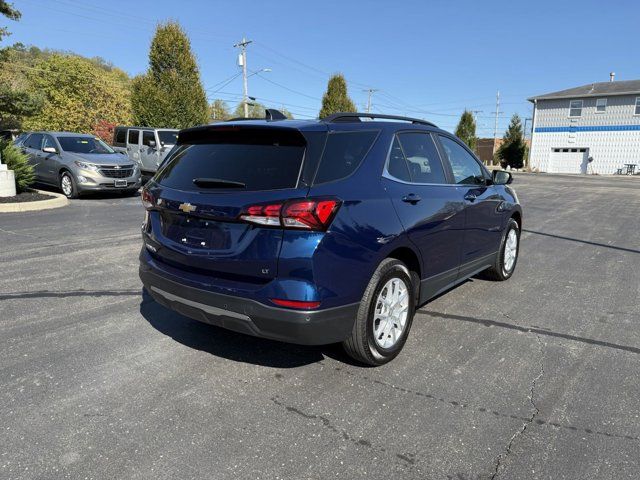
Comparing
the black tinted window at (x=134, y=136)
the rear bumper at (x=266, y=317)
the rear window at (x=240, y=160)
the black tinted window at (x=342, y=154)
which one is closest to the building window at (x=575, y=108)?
the black tinted window at (x=134, y=136)

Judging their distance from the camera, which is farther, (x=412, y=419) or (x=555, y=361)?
(x=555, y=361)

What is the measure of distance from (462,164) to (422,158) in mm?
Result: 912

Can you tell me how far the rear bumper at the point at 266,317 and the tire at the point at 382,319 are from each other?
Answer: 0.12m

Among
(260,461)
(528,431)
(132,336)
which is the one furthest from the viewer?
(132,336)

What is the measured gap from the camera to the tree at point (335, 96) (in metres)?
31.9

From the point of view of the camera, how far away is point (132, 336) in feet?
13.2

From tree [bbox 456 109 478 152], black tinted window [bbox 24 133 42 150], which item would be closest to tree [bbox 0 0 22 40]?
black tinted window [bbox 24 133 42 150]

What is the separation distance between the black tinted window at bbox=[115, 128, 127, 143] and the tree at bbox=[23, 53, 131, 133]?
20.7 m

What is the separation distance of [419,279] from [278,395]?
1.52 m

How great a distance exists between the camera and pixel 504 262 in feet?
19.5

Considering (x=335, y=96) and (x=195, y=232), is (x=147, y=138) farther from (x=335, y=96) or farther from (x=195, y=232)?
(x=335, y=96)

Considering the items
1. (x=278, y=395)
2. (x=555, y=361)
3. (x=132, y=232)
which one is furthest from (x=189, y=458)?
(x=132, y=232)

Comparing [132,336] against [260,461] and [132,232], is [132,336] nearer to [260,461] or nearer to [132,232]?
[260,461]

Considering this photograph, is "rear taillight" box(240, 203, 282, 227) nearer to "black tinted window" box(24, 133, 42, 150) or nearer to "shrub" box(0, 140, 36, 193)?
"shrub" box(0, 140, 36, 193)
